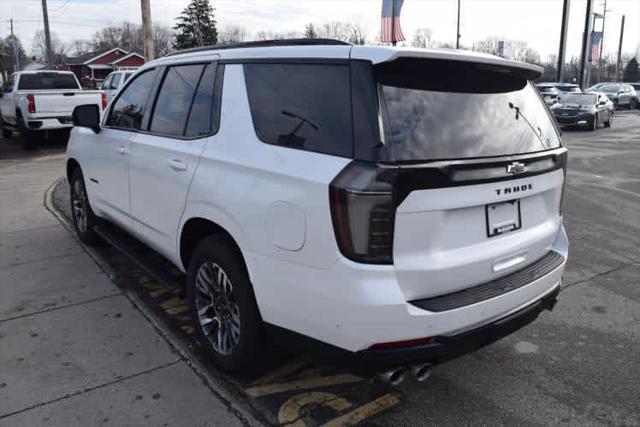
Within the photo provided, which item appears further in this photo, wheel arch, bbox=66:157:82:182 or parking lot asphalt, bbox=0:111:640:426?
wheel arch, bbox=66:157:82:182

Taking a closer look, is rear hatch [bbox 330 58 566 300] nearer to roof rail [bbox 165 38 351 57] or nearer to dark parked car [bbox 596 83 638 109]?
roof rail [bbox 165 38 351 57]

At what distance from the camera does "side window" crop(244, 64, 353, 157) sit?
2562 mm

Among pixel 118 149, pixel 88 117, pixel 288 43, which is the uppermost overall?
pixel 288 43

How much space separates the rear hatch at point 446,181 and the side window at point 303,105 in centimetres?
10

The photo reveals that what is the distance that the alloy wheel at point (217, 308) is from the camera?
321 centimetres

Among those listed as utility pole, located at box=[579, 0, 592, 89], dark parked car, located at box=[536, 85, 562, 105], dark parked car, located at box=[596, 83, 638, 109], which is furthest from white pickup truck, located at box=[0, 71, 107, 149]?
dark parked car, located at box=[596, 83, 638, 109]

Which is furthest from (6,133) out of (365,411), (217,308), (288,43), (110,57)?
(110,57)

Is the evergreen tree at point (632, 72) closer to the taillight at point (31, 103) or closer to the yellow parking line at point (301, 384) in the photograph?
the taillight at point (31, 103)

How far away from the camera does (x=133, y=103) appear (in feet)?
15.1

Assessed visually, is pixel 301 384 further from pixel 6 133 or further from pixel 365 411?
pixel 6 133

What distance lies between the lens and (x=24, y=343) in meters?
3.80

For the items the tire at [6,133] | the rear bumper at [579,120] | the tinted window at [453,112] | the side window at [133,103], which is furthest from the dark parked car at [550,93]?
the tinted window at [453,112]

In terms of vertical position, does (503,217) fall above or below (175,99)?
below

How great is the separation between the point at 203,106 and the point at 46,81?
14.9 meters
